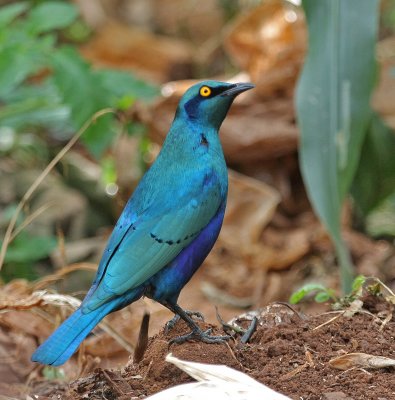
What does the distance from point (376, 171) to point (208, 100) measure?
9.26 feet

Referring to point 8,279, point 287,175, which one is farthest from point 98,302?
point 287,175

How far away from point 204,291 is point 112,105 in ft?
5.47

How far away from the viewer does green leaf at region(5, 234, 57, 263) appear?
5.17 meters

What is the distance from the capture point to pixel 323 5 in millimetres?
5465

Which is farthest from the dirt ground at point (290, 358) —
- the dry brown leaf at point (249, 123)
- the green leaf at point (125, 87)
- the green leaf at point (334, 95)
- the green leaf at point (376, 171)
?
the dry brown leaf at point (249, 123)

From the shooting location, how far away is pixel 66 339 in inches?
121

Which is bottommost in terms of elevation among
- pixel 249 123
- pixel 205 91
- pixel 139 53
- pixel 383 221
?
pixel 139 53

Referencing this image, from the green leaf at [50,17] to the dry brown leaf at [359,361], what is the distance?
2.97 meters

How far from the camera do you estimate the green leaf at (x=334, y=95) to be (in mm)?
5309

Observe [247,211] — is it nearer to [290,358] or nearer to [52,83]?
[52,83]

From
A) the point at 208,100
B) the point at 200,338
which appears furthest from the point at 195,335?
the point at 208,100

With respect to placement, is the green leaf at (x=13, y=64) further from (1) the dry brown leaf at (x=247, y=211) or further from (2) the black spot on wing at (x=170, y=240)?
(1) the dry brown leaf at (x=247, y=211)

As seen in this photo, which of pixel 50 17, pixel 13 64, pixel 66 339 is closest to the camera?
pixel 66 339

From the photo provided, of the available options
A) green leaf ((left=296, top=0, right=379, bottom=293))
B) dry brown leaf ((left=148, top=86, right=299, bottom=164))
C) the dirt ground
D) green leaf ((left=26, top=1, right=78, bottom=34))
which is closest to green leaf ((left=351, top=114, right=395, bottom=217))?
dry brown leaf ((left=148, top=86, right=299, bottom=164))
